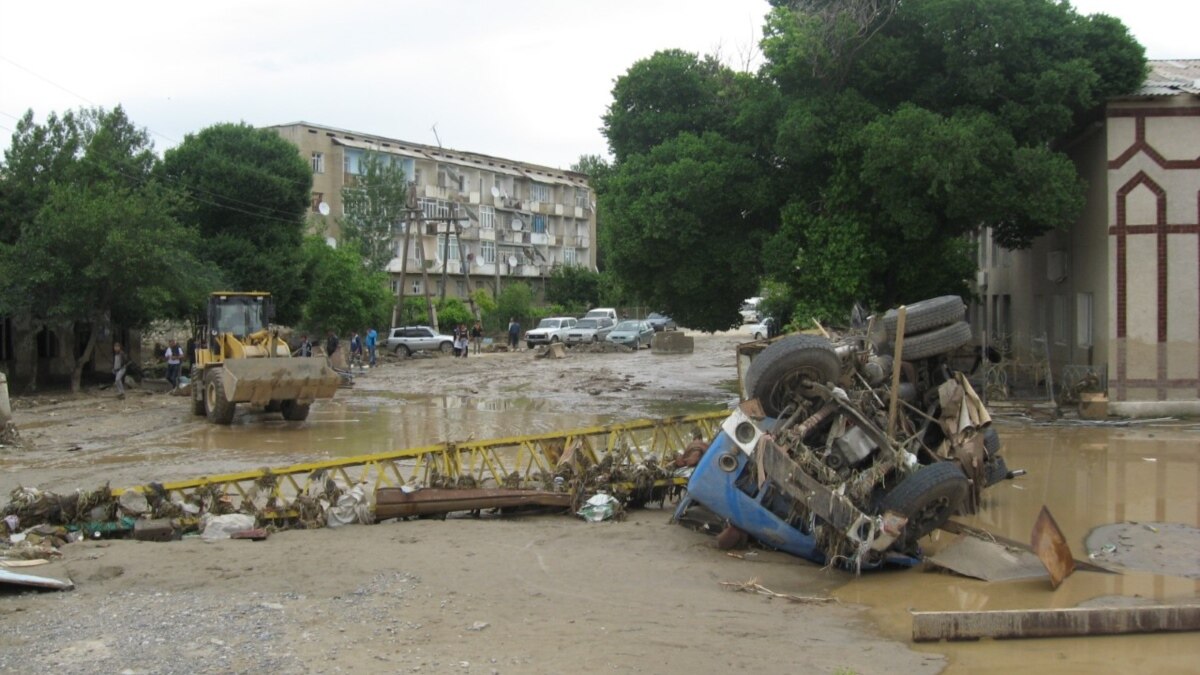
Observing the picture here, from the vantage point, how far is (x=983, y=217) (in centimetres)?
2108

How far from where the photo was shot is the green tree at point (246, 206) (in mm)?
37562

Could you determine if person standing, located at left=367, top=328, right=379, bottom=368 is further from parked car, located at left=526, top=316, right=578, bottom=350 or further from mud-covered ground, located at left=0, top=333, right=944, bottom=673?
mud-covered ground, located at left=0, top=333, right=944, bottom=673

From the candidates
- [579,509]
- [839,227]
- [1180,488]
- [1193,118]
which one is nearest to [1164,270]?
[1193,118]

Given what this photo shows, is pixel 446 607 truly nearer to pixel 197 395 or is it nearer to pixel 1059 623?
pixel 1059 623

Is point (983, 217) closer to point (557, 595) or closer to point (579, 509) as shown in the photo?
point (579, 509)

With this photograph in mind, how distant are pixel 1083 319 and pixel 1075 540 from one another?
1331cm

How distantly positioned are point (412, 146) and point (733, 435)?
2615 inches

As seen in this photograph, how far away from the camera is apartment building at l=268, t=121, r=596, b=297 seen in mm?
66875

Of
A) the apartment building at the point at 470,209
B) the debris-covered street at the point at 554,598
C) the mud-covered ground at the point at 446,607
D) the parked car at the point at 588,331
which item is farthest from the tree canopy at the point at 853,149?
the apartment building at the point at 470,209

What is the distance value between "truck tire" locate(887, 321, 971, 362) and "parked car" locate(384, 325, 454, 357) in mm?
38921

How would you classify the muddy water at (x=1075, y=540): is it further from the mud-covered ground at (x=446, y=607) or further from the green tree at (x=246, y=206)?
the green tree at (x=246, y=206)

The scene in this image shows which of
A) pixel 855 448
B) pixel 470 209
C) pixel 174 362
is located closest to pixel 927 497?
pixel 855 448

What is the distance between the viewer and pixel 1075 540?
10.9m

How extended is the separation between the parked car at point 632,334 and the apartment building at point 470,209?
12.4m
